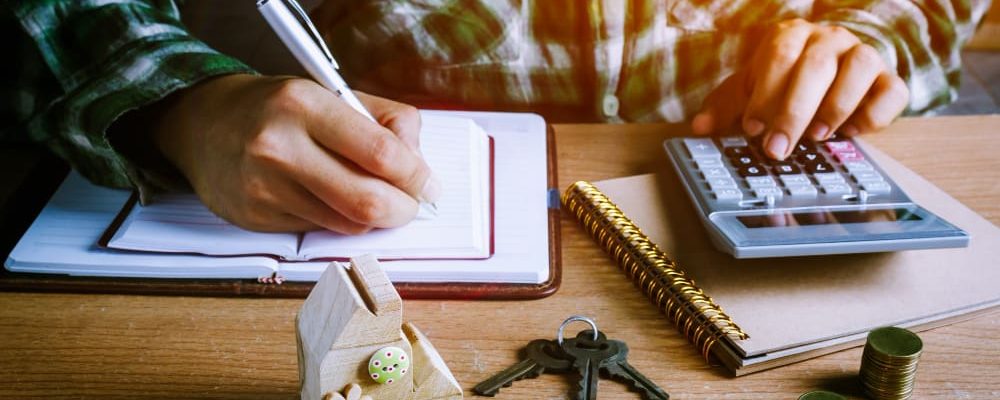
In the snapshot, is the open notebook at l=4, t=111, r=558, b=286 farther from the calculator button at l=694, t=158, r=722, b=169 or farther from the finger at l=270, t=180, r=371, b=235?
the calculator button at l=694, t=158, r=722, b=169

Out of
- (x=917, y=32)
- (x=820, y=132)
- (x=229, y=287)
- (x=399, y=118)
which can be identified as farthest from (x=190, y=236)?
(x=917, y=32)

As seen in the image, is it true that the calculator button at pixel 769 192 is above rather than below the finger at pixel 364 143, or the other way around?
below

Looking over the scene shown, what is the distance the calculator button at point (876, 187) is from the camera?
61cm

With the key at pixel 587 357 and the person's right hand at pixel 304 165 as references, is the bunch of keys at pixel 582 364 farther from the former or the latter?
the person's right hand at pixel 304 165

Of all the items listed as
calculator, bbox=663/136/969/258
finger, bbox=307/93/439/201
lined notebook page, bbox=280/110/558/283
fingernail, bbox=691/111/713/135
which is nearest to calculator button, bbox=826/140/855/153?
calculator, bbox=663/136/969/258

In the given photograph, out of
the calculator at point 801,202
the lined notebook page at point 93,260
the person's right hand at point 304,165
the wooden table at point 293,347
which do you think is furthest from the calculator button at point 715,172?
the lined notebook page at point 93,260

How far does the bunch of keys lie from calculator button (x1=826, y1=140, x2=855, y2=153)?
0.92ft

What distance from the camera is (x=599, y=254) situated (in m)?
0.61

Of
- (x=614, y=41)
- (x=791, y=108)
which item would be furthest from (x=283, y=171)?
(x=614, y=41)

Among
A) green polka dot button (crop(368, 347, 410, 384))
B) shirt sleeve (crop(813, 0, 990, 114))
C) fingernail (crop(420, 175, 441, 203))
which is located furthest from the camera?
shirt sleeve (crop(813, 0, 990, 114))

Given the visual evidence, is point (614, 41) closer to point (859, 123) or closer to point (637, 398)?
point (859, 123)

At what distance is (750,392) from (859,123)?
343mm

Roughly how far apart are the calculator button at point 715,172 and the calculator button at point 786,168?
4 centimetres

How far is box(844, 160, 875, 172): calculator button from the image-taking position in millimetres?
641
